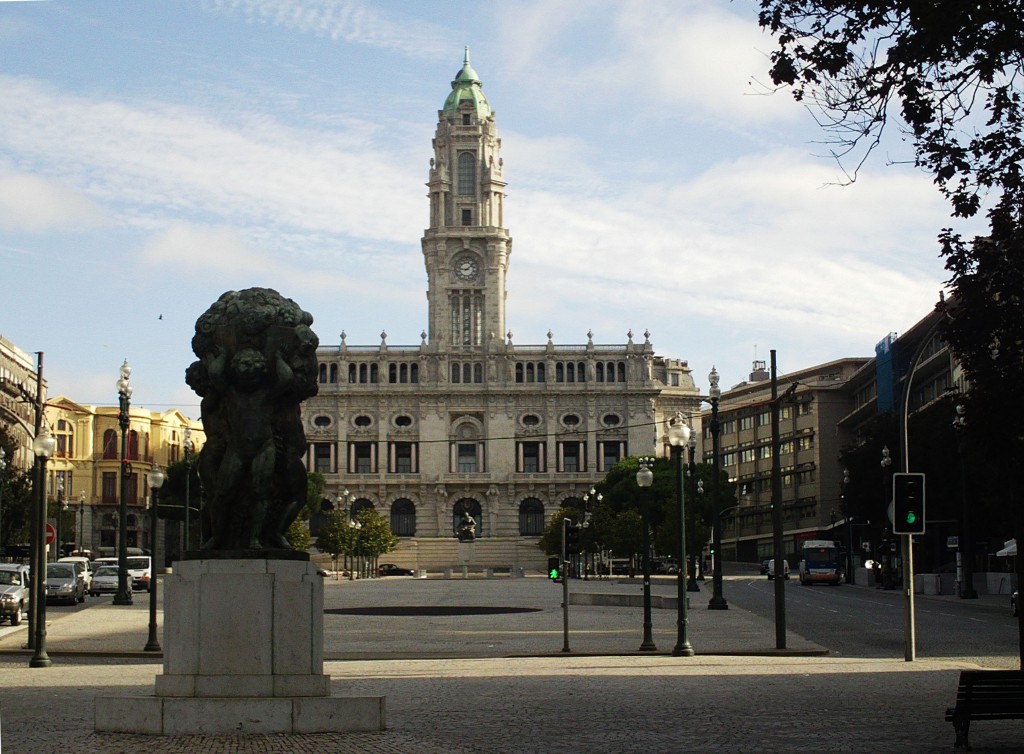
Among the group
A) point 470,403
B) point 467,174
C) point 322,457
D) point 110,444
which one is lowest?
point 322,457

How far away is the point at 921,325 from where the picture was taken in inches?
4077

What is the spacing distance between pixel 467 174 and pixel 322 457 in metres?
30.7

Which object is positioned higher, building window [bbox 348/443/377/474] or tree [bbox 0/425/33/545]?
building window [bbox 348/443/377/474]

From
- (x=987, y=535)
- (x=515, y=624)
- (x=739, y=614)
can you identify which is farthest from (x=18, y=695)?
(x=987, y=535)

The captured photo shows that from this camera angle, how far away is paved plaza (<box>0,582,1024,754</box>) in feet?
47.1

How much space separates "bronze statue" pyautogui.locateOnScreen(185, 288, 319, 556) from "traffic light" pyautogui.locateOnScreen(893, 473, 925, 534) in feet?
41.6

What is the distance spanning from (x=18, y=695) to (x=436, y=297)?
13316cm

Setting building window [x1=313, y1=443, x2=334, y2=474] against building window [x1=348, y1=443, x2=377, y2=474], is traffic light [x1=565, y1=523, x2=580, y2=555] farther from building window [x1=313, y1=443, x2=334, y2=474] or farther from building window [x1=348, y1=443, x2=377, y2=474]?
building window [x1=313, y1=443, x2=334, y2=474]

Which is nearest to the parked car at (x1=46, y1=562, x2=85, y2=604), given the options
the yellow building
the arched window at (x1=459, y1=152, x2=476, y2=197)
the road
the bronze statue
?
the road

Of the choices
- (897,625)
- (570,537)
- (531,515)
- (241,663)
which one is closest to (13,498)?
A: (570,537)

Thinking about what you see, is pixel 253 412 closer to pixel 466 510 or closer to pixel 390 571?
Answer: pixel 390 571

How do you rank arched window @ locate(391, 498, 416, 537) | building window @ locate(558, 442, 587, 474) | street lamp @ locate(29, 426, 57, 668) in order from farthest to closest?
building window @ locate(558, 442, 587, 474) < arched window @ locate(391, 498, 416, 537) < street lamp @ locate(29, 426, 57, 668)

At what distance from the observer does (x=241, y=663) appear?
1512 cm

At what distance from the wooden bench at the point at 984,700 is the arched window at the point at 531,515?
440 feet
